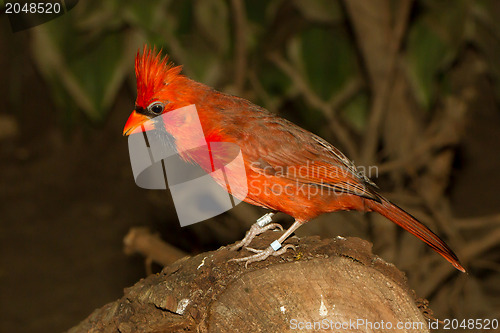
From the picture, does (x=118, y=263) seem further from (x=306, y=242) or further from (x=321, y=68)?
(x=306, y=242)

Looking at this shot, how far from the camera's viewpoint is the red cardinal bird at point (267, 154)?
8.68ft

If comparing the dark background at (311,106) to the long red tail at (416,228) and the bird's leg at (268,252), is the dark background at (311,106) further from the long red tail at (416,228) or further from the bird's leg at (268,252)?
the bird's leg at (268,252)

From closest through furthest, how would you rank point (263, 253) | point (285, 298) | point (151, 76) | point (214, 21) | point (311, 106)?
1. point (285, 298)
2. point (263, 253)
3. point (151, 76)
4. point (214, 21)
5. point (311, 106)

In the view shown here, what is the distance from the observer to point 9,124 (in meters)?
6.66

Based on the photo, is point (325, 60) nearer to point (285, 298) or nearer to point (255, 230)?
point (255, 230)

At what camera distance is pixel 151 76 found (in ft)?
8.59

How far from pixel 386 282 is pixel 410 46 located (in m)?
2.42

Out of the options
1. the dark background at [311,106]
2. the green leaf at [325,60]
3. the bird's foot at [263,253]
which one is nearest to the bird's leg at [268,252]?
the bird's foot at [263,253]

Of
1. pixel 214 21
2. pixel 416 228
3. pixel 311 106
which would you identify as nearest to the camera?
pixel 416 228

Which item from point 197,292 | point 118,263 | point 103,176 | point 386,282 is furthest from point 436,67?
point 103,176

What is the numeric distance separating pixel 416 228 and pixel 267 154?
836mm

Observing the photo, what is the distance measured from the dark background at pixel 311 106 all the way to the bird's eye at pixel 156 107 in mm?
877

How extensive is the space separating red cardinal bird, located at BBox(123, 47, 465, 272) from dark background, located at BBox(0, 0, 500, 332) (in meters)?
0.85

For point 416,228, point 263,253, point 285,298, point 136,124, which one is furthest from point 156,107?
point 416,228
